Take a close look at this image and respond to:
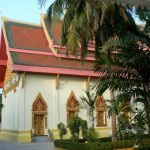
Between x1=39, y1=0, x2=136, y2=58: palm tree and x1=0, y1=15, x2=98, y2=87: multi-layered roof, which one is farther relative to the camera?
x1=0, y1=15, x2=98, y2=87: multi-layered roof

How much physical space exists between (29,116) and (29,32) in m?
8.09

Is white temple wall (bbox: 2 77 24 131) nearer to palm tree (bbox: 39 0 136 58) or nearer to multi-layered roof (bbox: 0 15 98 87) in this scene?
multi-layered roof (bbox: 0 15 98 87)

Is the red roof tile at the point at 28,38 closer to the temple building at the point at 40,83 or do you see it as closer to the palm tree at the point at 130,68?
the temple building at the point at 40,83

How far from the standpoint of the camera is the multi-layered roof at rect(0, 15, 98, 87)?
84.6ft

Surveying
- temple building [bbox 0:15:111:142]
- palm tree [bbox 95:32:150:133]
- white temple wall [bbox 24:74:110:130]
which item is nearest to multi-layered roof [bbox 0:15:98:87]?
temple building [bbox 0:15:111:142]

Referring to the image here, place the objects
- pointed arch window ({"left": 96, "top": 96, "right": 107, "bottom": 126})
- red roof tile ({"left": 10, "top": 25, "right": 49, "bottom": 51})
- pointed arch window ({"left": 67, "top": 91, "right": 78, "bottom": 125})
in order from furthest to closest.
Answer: pointed arch window ({"left": 96, "top": 96, "right": 107, "bottom": 126}) → red roof tile ({"left": 10, "top": 25, "right": 49, "bottom": 51}) → pointed arch window ({"left": 67, "top": 91, "right": 78, "bottom": 125})

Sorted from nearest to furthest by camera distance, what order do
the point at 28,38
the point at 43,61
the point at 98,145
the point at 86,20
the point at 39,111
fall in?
the point at 98,145 → the point at 86,20 → the point at 39,111 → the point at 43,61 → the point at 28,38

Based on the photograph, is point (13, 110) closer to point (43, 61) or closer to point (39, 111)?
point (39, 111)

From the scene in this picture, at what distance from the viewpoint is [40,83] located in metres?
26.3

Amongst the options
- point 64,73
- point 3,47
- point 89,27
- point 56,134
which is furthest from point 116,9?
point 3,47

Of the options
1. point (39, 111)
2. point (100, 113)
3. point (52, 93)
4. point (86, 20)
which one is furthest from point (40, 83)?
point (86, 20)

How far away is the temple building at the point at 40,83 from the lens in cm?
2533

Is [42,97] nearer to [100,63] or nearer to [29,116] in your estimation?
[29,116]

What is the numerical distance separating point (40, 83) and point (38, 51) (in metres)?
2.93
